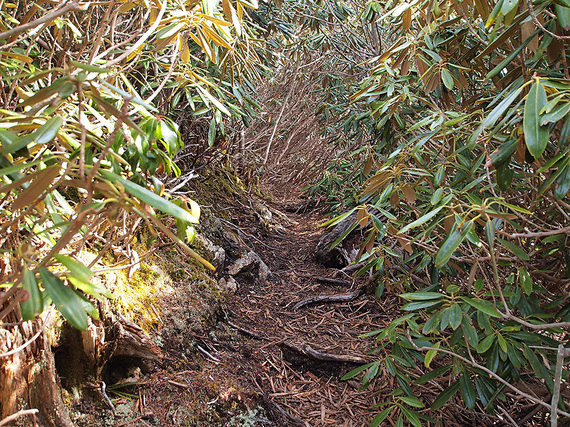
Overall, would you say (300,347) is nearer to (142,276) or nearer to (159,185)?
(142,276)

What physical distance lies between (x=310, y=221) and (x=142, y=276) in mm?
3695

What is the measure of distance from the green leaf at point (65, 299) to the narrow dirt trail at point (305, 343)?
145 cm

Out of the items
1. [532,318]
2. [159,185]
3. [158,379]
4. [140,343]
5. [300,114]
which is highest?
[159,185]

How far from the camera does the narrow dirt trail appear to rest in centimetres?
188

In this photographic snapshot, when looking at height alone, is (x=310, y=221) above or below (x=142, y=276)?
below

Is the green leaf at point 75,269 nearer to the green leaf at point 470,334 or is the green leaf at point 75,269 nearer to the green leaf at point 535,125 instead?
the green leaf at point 535,125

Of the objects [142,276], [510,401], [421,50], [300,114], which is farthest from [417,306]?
[300,114]

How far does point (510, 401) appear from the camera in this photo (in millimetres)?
1760

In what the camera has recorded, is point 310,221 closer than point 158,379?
No

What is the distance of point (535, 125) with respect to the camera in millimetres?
900

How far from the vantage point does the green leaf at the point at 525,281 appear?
1221mm

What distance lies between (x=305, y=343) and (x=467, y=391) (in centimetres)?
119

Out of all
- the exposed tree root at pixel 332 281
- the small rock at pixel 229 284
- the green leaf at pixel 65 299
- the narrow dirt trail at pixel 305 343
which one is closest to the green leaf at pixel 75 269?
the green leaf at pixel 65 299

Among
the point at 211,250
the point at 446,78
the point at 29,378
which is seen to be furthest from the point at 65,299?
the point at 211,250
